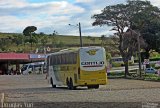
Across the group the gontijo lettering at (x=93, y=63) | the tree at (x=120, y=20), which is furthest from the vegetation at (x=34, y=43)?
the gontijo lettering at (x=93, y=63)

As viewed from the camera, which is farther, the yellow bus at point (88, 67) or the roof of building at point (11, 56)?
the roof of building at point (11, 56)

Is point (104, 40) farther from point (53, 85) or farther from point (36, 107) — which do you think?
point (36, 107)

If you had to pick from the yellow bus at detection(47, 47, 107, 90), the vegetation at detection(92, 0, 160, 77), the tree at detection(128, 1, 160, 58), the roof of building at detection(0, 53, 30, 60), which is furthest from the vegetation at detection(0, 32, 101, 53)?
the yellow bus at detection(47, 47, 107, 90)

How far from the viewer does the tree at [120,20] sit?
72900mm

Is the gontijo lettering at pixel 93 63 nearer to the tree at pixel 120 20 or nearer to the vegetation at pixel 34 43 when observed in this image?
the tree at pixel 120 20

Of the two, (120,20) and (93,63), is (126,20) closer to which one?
(120,20)

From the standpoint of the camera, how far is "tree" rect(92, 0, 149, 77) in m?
72.9

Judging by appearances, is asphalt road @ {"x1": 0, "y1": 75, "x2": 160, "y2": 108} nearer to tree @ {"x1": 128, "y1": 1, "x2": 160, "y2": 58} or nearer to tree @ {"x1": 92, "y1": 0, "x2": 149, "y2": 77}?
tree @ {"x1": 92, "y1": 0, "x2": 149, "y2": 77}

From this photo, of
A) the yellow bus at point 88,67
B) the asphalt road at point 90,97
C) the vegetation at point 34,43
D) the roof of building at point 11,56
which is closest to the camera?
the asphalt road at point 90,97

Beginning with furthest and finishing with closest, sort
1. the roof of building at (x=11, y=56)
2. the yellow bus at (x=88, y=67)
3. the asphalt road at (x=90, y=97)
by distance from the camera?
the roof of building at (x=11, y=56), the yellow bus at (x=88, y=67), the asphalt road at (x=90, y=97)

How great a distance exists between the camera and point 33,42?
16450 cm

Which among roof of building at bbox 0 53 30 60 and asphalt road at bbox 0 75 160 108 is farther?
roof of building at bbox 0 53 30 60

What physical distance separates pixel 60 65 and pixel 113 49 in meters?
39.3

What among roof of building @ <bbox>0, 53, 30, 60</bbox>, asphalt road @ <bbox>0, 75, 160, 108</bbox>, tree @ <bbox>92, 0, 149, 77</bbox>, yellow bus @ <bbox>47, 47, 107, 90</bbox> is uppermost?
tree @ <bbox>92, 0, 149, 77</bbox>
